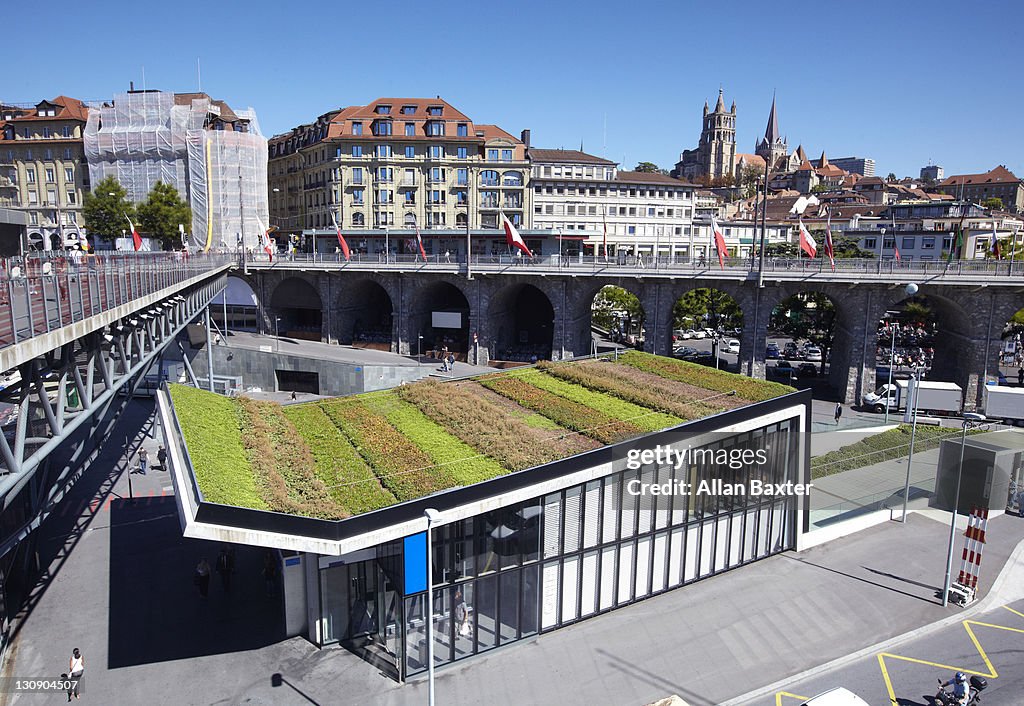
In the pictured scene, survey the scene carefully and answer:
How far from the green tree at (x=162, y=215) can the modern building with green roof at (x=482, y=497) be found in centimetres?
4944

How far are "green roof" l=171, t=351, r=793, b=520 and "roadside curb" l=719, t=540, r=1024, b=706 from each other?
7170 millimetres

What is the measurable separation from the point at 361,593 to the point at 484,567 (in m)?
3.61

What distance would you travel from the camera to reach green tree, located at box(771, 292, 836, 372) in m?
67.3

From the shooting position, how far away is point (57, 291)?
46.5 ft

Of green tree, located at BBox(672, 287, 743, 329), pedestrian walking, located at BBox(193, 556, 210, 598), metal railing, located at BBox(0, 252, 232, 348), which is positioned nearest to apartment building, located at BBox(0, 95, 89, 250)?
metal railing, located at BBox(0, 252, 232, 348)

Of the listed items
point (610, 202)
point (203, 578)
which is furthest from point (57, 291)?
point (610, 202)

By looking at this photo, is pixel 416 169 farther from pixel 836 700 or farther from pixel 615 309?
pixel 836 700

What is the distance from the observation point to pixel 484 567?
693 inches

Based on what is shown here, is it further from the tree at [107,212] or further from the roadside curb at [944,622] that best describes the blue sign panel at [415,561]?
the tree at [107,212]

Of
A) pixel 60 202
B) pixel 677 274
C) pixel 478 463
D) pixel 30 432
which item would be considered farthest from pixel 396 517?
pixel 60 202

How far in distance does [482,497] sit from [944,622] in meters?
14.8

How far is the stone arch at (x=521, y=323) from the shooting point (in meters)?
56.2

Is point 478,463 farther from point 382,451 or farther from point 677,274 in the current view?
point 677,274
